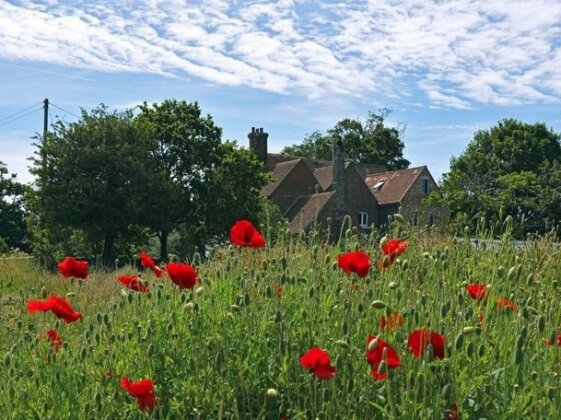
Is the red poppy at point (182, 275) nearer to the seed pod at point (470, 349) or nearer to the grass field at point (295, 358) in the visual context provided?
the grass field at point (295, 358)

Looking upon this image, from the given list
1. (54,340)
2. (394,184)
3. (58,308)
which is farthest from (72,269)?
(394,184)

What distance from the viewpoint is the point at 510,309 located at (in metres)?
2.88

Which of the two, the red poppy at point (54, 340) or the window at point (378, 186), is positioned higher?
the window at point (378, 186)

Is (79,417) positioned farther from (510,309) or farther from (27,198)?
(27,198)

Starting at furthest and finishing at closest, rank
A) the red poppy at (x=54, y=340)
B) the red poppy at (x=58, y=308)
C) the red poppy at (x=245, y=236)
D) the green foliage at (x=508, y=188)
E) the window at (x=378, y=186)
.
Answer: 1. the window at (x=378, y=186)
2. the green foliage at (x=508, y=188)
3. the red poppy at (x=245, y=236)
4. the red poppy at (x=54, y=340)
5. the red poppy at (x=58, y=308)

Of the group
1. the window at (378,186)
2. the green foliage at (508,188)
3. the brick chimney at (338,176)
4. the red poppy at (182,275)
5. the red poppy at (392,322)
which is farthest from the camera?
the window at (378,186)

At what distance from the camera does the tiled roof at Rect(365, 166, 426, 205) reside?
1665 inches

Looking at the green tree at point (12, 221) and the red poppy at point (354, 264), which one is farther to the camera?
the green tree at point (12, 221)

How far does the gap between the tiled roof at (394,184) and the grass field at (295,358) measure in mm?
38399

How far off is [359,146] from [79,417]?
197 feet

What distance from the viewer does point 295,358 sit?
2770 mm

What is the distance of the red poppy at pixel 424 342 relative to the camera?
88.4 inches

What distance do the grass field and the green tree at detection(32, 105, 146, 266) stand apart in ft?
67.1

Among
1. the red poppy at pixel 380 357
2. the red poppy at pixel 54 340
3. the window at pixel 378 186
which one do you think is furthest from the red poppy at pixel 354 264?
the window at pixel 378 186
